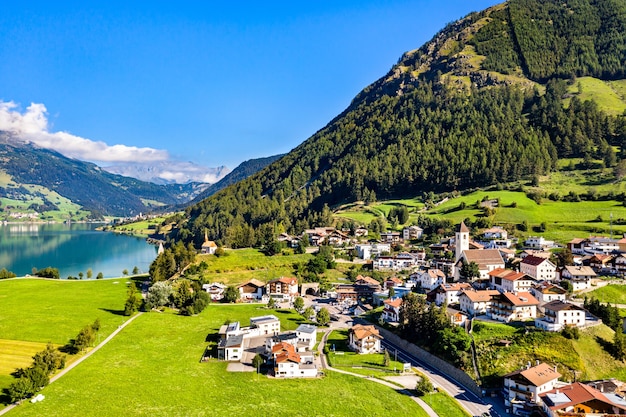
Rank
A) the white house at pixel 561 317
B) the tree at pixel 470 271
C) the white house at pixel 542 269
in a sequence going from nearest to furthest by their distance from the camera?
the white house at pixel 561 317 → the white house at pixel 542 269 → the tree at pixel 470 271

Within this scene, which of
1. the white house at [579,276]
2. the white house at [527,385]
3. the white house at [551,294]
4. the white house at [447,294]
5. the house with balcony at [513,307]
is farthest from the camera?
the white house at [579,276]

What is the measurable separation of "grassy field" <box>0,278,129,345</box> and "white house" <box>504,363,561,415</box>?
1563 inches

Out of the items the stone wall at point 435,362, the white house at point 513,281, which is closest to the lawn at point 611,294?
the white house at point 513,281

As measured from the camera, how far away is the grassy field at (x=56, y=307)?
4466 cm

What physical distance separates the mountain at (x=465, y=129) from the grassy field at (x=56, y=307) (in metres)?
34.1

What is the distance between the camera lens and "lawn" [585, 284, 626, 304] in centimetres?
5078

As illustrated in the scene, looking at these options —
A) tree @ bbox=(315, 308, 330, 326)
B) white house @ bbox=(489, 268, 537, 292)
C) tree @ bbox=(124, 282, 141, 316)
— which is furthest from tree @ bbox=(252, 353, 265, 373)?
white house @ bbox=(489, 268, 537, 292)

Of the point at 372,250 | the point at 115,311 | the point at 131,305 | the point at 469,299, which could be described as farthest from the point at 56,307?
the point at 372,250

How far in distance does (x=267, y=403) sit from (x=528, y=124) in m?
126

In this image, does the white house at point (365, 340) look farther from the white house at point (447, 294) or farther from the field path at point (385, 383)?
the white house at point (447, 294)

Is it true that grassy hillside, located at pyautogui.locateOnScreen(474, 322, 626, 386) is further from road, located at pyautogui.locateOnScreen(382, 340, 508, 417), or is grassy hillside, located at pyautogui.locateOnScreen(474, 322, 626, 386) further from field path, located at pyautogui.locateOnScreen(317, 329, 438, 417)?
field path, located at pyautogui.locateOnScreen(317, 329, 438, 417)

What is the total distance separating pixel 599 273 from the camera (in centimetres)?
5947

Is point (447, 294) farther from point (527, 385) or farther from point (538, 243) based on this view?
point (538, 243)

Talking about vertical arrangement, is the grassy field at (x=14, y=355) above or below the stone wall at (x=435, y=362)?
above
